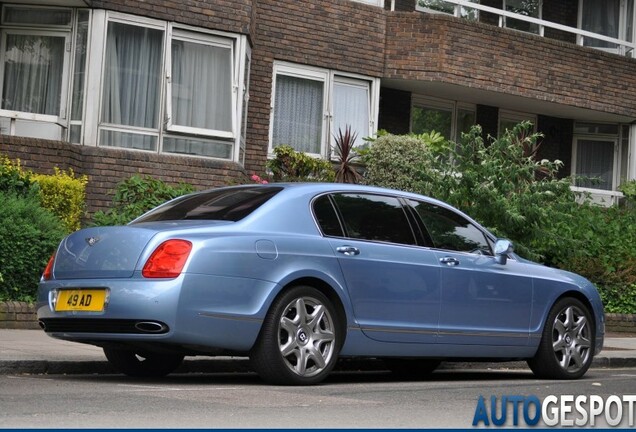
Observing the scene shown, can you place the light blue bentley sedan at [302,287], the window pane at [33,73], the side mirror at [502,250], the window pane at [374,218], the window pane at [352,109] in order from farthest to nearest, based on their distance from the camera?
the window pane at [352,109], the window pane at [33,73], the side mirror at [502,250], the window pane at [374,218], the light blue bentley sedan at [302,287]

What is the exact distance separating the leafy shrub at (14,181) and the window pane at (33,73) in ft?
9.43

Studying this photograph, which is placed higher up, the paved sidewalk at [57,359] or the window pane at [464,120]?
the window pane at [464,120]

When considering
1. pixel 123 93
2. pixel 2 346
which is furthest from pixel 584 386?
pixel 123 93

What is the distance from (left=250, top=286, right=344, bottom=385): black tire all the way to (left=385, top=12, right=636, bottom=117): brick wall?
14.1 meters

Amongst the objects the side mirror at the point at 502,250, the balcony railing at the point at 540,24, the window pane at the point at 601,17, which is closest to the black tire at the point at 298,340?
the side mirror at the point at 502,250

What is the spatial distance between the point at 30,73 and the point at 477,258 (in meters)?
10.5

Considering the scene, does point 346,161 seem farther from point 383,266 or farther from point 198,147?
point 383,266

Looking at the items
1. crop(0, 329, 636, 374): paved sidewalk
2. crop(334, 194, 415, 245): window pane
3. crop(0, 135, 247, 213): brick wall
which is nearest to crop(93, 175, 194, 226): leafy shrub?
crop(0, 135, 247, 213): brick wall

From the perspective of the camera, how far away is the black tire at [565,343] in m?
11.2

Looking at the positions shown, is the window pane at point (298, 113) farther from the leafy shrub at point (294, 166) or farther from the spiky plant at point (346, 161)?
the leafy shrub at point (294, 166)

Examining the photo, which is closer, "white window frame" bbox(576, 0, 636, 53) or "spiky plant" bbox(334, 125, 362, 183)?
"spiky plant" bbox(334, 125, 362, 183)

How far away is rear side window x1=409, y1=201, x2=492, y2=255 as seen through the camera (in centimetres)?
1067

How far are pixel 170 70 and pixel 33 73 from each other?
6.78ft

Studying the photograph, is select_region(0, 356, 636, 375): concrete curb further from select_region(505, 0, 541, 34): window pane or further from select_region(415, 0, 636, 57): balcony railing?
select_region(505, 0, 541, 34): window pane
